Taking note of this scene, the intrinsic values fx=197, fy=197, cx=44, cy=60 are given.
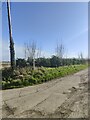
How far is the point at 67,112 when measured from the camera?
6047mm

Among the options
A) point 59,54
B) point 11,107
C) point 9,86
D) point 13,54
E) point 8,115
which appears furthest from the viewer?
point 59,54

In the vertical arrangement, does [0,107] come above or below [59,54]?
below

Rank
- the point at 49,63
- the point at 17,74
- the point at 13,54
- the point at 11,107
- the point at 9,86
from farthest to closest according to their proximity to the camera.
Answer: the point at 49,63, the point at 13,54, the point at 17,74, the point at 9,86, the point at 11,107

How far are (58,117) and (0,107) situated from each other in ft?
8.02

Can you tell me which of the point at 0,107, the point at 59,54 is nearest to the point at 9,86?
the point at 0,107

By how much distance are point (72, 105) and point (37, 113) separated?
1.53 m

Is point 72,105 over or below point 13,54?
below

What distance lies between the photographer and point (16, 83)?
40.8ft

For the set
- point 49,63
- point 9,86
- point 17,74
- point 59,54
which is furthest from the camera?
point 59,54

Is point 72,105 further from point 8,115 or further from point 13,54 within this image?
point 13,54

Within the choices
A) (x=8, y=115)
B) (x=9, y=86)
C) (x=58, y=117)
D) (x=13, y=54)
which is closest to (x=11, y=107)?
(x=8, y=115)

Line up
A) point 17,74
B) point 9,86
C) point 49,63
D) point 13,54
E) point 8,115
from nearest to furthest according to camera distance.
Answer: point 8,115
point 9,86
point 17,74
point 13,54
point 49,63

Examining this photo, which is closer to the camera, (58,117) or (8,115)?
(58,117)

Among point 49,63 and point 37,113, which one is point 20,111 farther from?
point 49,63
